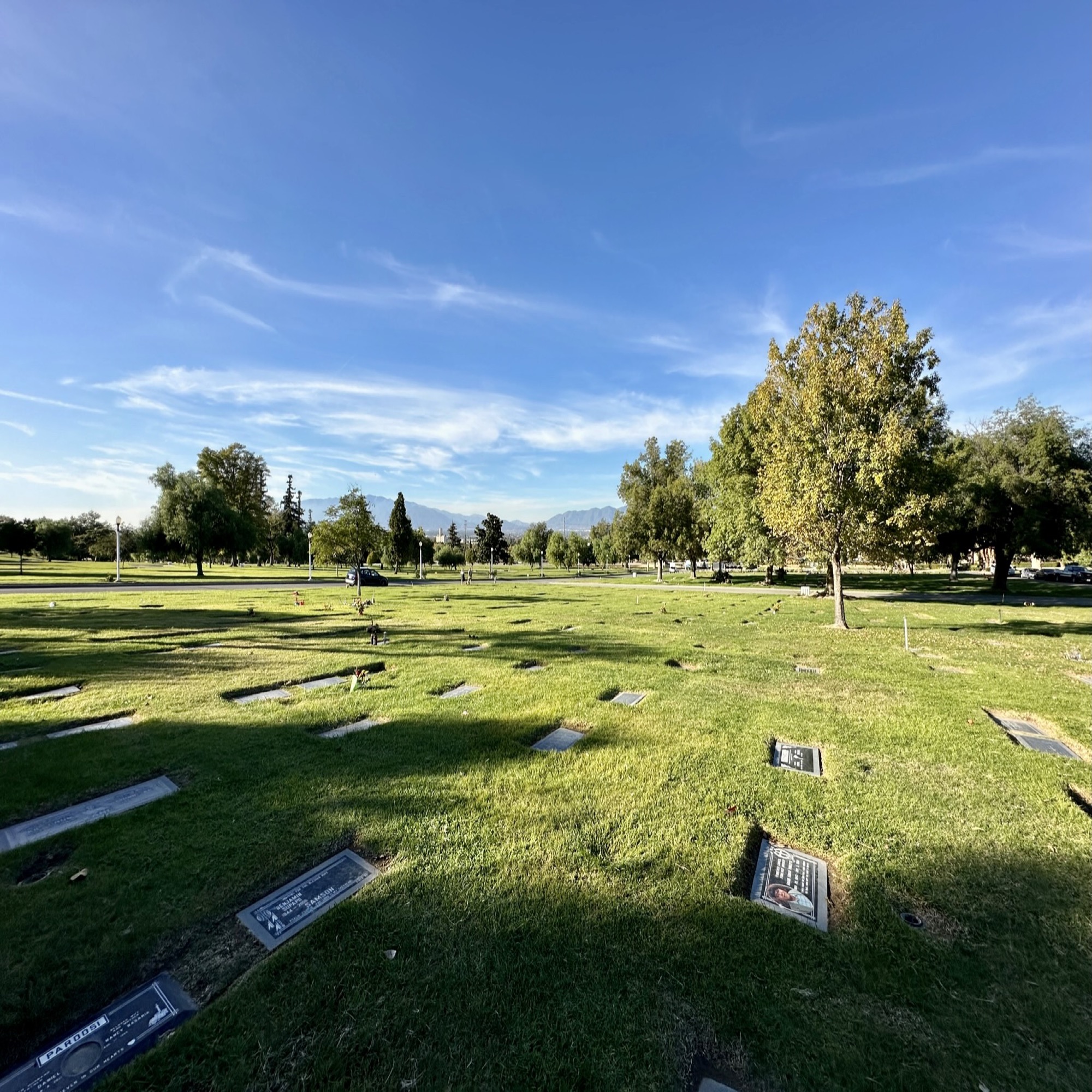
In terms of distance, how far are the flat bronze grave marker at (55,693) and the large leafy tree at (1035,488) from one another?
3077 cm

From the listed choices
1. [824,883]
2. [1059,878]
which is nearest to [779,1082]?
[824,883]

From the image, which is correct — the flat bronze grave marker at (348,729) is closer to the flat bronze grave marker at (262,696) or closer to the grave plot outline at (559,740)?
the flat bronze grave marker at (262,696)

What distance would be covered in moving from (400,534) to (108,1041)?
202 feet

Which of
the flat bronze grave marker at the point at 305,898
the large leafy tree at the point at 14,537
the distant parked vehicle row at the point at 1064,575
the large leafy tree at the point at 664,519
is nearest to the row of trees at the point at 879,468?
the large leafy tree at the point at 664,519

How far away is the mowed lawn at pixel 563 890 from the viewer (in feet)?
6.32

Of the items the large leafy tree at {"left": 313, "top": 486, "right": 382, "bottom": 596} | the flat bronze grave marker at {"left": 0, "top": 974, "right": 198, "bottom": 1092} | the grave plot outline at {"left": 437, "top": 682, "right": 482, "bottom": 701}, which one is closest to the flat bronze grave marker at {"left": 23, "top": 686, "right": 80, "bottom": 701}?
the grave plot outline at {"left": 437, "top": 682, "right": 482, "bottom": 701}

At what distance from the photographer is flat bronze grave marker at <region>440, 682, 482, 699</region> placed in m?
6.62

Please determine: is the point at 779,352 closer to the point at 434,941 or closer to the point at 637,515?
the point at 434,941

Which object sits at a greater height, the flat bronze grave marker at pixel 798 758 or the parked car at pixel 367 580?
the parked car at pixel 367 580

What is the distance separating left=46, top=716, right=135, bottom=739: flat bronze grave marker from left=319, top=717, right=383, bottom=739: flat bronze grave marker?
2165 mm

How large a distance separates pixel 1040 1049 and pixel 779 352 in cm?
1777

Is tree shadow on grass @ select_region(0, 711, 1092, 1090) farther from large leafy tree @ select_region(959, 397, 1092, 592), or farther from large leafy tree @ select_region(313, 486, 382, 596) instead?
large leafy tree @ select_region(313, 486, 382, 596)

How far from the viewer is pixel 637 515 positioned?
3881cm

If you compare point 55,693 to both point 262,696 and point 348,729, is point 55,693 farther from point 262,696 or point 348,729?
point 348,729
